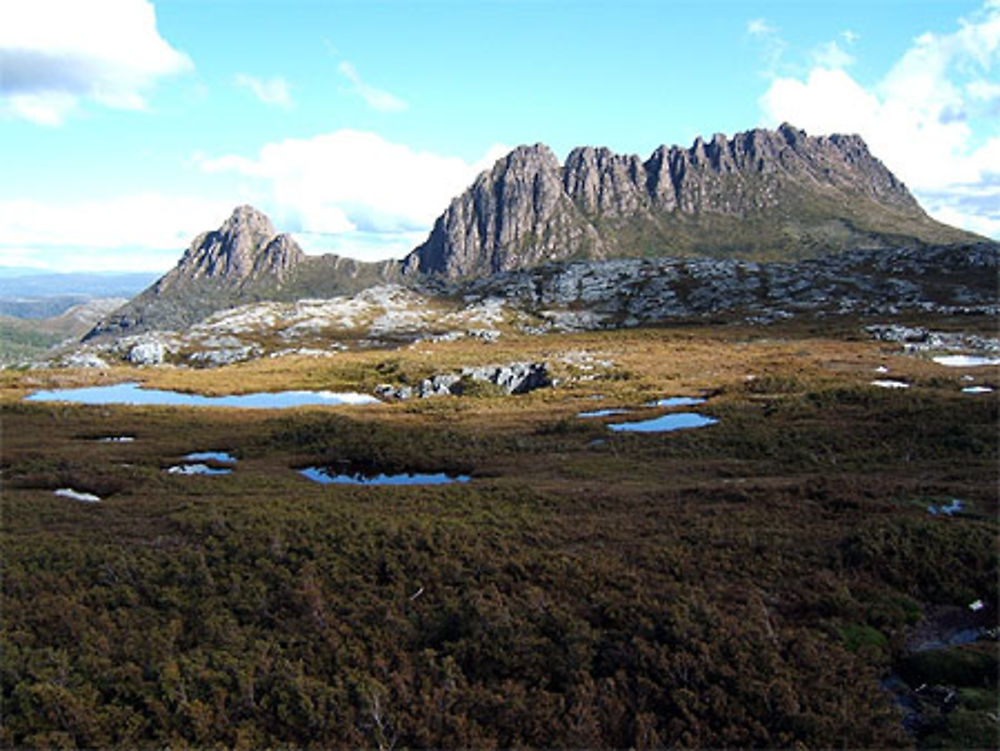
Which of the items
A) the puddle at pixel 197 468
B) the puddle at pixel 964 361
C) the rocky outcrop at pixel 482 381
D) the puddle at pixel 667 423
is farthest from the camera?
the rocky outcrop at pixel 482 381

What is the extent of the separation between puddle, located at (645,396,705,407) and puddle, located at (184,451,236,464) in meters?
41.5

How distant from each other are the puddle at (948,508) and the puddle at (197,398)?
6847 cm

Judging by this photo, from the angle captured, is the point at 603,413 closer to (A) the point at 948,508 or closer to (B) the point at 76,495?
(A) the point at 948,508

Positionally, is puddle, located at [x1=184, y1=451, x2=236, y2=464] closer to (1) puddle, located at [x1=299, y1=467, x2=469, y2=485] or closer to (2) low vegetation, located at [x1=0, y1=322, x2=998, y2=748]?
(1) puddle, located at [x1=299, y1=467, x2=469, y2=485]

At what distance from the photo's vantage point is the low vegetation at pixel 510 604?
11.8 meters

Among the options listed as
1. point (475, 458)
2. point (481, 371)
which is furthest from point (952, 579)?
point (481, 371)

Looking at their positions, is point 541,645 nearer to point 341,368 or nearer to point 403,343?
point 341,368

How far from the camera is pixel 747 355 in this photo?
95562 millimetres

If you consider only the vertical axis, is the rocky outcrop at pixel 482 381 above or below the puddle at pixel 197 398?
above

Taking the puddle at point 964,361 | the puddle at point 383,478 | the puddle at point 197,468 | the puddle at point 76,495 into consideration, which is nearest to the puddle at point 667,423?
the puddle at point 383,478

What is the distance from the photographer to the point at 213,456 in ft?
162

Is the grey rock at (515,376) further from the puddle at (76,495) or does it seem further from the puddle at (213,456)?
the puddle at (76,495)

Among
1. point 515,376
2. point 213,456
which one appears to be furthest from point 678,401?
point 213,456

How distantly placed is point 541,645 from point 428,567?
555cm
